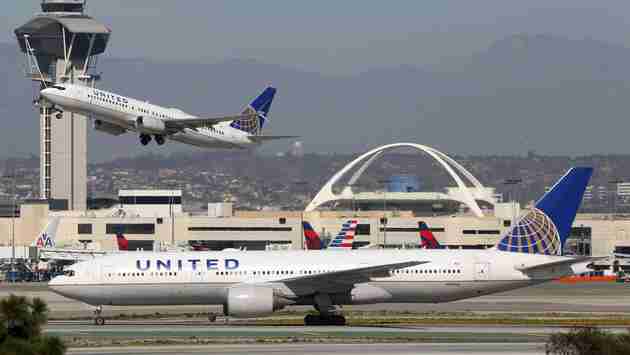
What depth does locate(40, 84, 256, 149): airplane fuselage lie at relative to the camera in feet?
272

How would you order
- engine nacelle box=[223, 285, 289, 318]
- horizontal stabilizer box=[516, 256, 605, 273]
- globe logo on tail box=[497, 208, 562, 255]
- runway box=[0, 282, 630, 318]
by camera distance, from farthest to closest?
runway box=[0, 282, 630, 318], globe logo on tail box=[497, 208, 562, 255], horizontal stabilizer box=[516, 256, 605, 273], engine nacelle box=[223, 285, 289, 318]

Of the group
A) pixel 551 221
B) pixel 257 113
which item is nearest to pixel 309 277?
pixel 551 221

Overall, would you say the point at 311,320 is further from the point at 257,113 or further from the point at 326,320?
the point at 257,113

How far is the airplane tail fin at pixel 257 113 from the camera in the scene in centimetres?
9172

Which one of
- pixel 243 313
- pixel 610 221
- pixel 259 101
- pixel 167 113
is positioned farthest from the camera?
pixel 610 221

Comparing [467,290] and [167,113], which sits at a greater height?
[167,113]

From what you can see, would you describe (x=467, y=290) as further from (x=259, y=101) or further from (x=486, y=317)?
(x=259, y=101)

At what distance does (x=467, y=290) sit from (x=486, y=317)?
16.9 ft

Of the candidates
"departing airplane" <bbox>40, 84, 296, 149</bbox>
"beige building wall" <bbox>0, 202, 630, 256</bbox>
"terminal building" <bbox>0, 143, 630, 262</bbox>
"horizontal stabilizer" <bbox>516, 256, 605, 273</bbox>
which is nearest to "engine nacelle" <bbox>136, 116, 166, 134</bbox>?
"departing airplane" <bbox>40, 84, 296, 149</bbox>

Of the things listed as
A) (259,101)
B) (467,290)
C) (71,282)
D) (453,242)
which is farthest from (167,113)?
(453,242)

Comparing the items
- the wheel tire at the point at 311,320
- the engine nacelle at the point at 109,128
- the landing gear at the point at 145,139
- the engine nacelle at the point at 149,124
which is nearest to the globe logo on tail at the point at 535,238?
the wheel tire at the point at 311,320

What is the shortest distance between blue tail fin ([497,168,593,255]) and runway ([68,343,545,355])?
13.9m

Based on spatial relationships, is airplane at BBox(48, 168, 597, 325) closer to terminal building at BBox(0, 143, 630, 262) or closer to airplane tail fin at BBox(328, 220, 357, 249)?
airplane tail fin at BBox(328, 220, 357, 249)

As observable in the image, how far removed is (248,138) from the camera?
8975 cm
